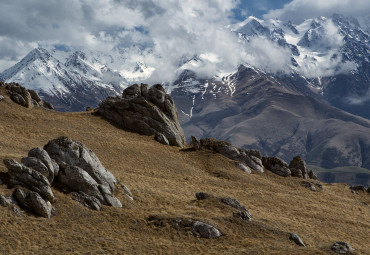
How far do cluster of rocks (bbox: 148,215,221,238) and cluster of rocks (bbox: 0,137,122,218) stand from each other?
4742mm

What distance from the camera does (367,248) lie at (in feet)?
132

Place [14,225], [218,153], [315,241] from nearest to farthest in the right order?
[14,225] → [315,241] → [218,153]

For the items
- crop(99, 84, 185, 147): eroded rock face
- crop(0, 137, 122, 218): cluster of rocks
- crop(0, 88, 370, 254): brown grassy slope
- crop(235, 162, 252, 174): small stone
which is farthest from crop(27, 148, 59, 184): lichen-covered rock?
crop(235, 162, 252, 174): small stone

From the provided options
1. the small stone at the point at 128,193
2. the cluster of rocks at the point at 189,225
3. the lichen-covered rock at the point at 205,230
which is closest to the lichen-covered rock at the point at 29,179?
the small stone at the point at 128,193

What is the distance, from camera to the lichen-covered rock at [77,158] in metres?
38.5

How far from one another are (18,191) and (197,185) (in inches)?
1124

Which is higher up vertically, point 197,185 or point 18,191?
point 18,191

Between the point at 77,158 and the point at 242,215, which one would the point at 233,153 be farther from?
the point at 77,158

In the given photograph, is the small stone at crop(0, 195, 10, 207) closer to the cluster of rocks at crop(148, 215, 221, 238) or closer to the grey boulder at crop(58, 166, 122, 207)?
the grey boulder at crop(58, 166, 122, 207)

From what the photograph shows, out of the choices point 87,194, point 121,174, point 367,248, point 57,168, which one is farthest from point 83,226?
point 367,248

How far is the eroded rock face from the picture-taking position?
7581 centimetres

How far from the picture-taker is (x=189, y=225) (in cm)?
3397

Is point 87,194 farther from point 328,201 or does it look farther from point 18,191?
point 328,201

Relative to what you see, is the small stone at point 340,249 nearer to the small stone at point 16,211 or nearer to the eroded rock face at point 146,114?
the small stone at point 16,211
